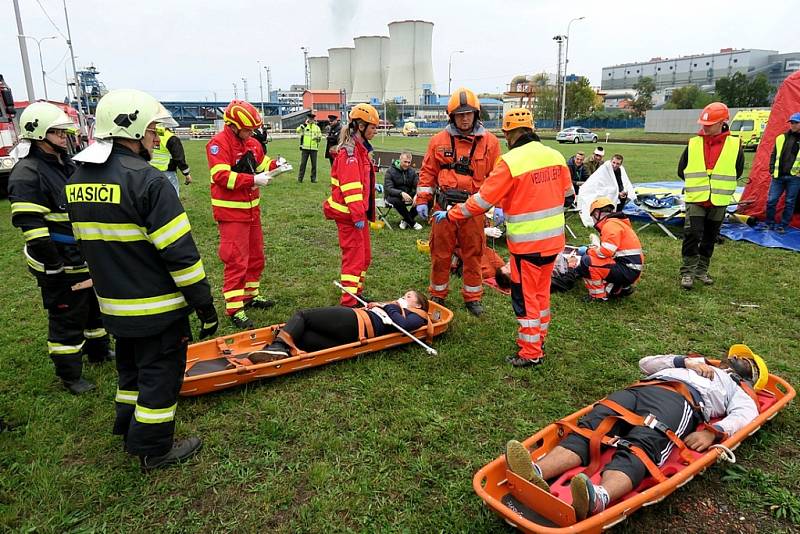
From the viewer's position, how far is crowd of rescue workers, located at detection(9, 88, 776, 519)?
2.77 meters

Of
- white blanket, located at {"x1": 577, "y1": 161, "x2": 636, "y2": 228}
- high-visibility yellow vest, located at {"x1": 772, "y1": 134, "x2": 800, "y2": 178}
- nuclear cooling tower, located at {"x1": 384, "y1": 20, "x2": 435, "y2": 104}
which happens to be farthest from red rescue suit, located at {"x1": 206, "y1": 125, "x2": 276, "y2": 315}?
nuclear cooling tower, located at {"x1": 384, "y1": 20, "x2": 435, "y2": 104}

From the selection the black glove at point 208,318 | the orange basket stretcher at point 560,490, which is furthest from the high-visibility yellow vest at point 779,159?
the black glove at point 208,318

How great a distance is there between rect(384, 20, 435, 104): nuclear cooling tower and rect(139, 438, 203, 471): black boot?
244ft

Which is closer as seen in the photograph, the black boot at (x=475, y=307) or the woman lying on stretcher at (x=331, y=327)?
the woman lying on stretcher at (x=331, y=327)

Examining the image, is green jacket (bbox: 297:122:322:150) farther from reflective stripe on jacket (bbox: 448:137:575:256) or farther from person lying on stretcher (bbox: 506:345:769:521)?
person lying on stretcher (bbox: 506:345:769:521)

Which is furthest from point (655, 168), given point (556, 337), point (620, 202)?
point (556, 337)

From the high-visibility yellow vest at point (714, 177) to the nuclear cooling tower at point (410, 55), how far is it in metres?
70.2

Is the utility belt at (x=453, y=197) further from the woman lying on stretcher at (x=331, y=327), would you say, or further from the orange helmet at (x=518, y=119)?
the woman lying on stretcher at (x=331, y=327)

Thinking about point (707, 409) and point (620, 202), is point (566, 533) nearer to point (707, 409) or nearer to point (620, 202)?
point (707, 409)

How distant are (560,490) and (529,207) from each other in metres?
2.36

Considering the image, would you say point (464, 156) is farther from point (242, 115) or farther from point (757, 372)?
point (757, 372)

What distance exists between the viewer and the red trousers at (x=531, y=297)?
14.3ft

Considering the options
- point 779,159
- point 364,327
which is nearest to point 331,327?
point 364,327

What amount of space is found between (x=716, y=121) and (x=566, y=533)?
6260 mm
